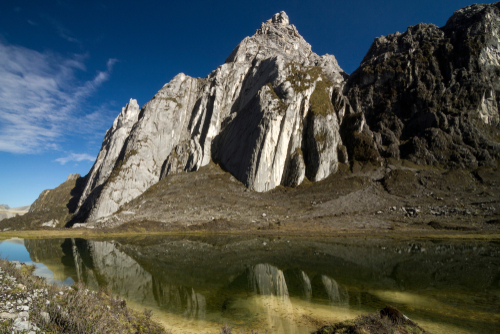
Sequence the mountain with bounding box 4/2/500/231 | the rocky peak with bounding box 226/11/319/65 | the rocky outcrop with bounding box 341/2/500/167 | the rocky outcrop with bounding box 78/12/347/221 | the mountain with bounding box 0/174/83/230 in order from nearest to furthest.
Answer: the mountain with bounding box 4/2/500/231 → the rocky outcrop with bounding box 341/2/500/167 → the rocky outcrop with bounding box 78/12/347/221 → the mountain with bounding box 0/174/83/230 → the rocky peak with bounding box 226/11/319/65

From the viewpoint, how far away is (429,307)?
47.1ft

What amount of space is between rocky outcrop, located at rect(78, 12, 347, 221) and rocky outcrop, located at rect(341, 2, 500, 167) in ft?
46.3

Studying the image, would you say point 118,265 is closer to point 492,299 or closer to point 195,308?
point 195,308

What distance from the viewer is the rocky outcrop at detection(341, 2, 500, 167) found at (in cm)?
7806

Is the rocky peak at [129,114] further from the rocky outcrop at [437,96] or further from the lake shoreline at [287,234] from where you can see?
the rocky outcrop at [437,96]

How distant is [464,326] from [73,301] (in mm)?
17241

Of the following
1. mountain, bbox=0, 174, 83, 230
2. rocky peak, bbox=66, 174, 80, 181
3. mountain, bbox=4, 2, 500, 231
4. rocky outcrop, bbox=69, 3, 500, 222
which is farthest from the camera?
rocky peak, bbox=66, 174, 80, 181

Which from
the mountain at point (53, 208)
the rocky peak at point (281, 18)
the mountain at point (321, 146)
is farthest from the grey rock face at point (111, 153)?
the rocky peak at point (281, 18)

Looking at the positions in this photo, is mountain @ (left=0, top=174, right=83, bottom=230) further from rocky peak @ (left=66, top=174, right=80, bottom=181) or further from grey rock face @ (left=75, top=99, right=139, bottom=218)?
grey rock face @ (left=75, top=99, right=139, bottom=218)

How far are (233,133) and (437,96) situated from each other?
75.3 meters

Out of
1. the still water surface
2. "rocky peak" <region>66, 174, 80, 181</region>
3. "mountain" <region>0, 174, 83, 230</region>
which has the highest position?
"rocky peak" <region>66, 174, 80, 181</region>

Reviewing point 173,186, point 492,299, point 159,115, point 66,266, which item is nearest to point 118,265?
point 66,266

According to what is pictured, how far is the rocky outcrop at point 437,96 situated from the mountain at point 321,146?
0.41 meters

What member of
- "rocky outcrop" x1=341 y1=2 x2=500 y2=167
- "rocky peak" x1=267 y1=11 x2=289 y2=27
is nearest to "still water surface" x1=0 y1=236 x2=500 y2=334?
"rocky outcrop" x1=341 y1=2 x2=500 y2=167
